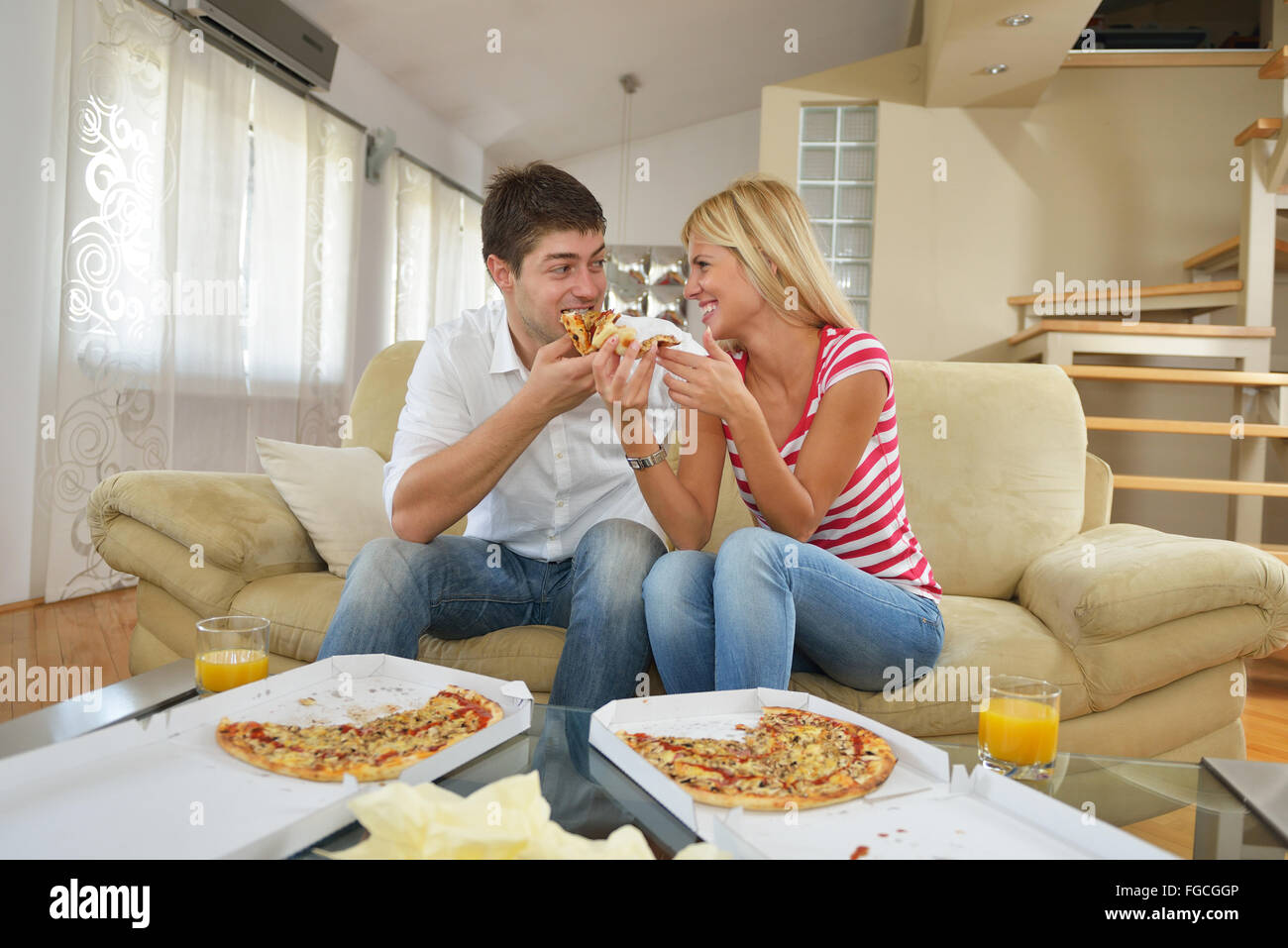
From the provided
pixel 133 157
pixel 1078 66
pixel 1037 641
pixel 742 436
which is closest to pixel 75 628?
pixel 133 157

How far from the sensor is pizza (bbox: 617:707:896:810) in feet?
2.48

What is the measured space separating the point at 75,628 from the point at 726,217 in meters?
2.52

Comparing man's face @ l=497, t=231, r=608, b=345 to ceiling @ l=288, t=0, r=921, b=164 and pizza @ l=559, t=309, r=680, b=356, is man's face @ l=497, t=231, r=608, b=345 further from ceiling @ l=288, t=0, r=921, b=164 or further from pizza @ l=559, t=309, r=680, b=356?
ceiling @ l=288, t=0, r=921, b=164

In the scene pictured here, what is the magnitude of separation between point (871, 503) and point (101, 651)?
229 centimetres

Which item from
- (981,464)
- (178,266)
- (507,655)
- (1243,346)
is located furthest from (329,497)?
(1243,346)

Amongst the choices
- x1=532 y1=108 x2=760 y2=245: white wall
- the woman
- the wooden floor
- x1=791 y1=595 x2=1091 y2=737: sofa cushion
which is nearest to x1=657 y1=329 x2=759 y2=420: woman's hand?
the woman

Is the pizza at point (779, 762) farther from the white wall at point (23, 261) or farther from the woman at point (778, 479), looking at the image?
the white wall at point (23, 261)

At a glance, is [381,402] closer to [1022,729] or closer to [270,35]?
[1022,729]

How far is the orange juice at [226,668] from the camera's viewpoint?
1.03 m

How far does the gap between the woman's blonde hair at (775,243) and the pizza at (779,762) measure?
868 millimetres

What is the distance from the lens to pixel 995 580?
1973 millimetres

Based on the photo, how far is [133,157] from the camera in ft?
11.2

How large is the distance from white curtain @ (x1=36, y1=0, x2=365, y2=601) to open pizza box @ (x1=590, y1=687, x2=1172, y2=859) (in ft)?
10.5

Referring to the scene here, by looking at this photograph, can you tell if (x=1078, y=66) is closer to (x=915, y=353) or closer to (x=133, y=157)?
(x=915, y=353)
